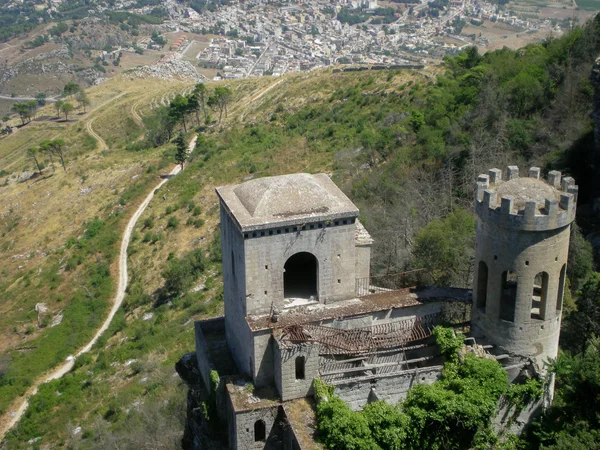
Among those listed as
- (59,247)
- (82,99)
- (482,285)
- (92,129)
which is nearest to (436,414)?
(482,285)

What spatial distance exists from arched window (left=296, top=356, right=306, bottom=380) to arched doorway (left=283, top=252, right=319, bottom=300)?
9.16 feet

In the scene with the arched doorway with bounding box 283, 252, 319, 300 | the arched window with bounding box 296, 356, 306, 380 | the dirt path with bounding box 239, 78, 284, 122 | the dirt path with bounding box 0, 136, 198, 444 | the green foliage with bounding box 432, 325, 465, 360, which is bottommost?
the dirt path with bounding box 0, 136, 198, 444

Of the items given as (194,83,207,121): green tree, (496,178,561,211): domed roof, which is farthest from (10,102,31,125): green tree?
(496,178,561,211): domed roof

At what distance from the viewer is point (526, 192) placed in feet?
66.8

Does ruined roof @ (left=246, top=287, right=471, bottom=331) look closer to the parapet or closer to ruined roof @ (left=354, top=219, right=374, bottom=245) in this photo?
ruined roof @ (left=354, top=219, right=374, bottom=245)

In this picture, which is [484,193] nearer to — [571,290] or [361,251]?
[361,251]

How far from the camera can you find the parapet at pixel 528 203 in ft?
64.1

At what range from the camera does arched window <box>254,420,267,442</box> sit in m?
21.3

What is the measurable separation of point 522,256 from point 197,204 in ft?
124

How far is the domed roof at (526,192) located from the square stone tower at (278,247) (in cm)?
481

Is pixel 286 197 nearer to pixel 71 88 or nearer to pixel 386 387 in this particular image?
pixel 386 387

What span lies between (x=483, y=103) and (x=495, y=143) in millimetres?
5587

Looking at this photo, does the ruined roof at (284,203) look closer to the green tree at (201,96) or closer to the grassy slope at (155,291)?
the grassy slope at (155,291)

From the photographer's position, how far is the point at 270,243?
71.3 feet
